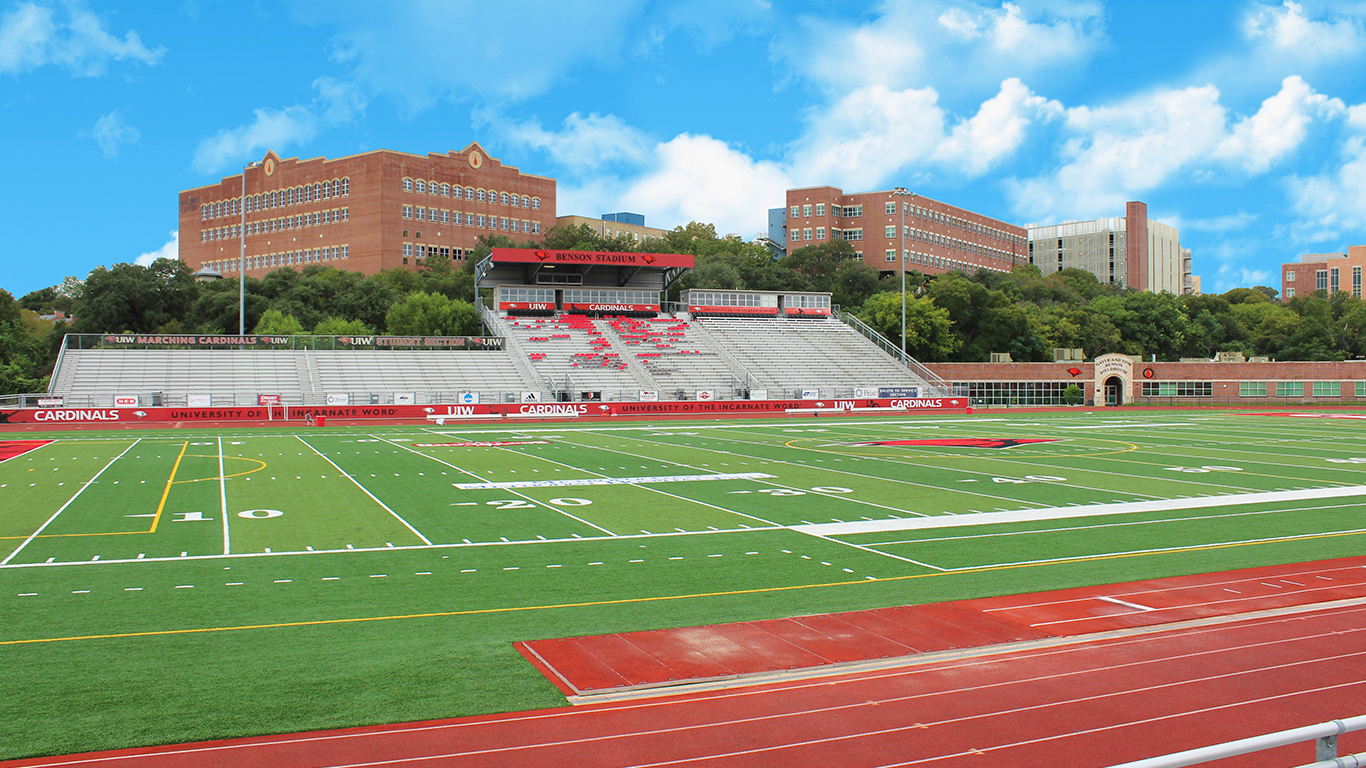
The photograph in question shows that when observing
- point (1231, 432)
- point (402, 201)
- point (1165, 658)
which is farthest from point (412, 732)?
point (402, 201)

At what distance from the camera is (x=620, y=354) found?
65.4 metres

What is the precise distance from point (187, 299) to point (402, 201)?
1144 inches

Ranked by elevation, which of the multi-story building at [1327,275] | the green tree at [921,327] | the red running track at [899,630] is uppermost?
the multi-story building at [1327,275]

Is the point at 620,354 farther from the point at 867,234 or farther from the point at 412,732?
the point at 867,234

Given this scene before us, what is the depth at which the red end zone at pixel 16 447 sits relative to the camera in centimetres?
2983

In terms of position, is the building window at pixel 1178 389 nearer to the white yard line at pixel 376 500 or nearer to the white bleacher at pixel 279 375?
the white bleacher at pixel 279 375

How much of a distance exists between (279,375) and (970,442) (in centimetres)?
3902

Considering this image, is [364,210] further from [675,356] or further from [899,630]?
[899,630]

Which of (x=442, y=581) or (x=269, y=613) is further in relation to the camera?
(x=442, y=581)

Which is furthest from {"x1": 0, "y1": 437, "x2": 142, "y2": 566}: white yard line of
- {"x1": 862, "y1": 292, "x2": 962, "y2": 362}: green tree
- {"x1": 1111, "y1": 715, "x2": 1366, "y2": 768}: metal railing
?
{"x1": 862, "y1": 292, "x2": 962, "y2": 362}: green tree

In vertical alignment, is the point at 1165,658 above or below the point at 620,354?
below

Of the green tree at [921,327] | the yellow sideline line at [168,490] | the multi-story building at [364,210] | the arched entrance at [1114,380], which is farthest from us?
the multi-story building at [364,210]

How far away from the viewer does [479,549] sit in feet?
50.4

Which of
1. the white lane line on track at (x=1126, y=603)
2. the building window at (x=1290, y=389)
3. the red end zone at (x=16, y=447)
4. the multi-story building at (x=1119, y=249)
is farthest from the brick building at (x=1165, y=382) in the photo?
the multi-story building at (x=1119, y=249)
